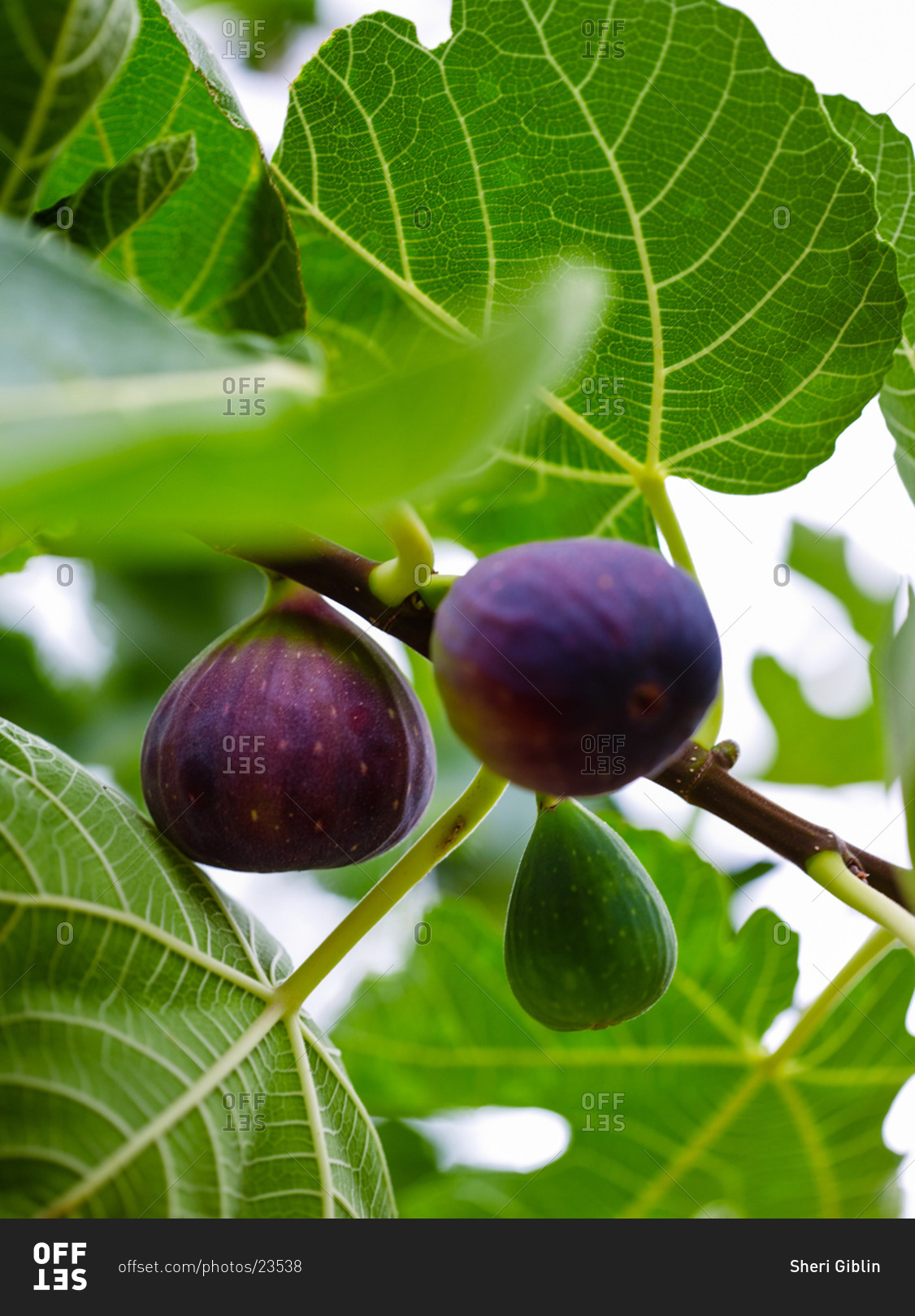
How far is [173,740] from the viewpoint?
721 millimetres

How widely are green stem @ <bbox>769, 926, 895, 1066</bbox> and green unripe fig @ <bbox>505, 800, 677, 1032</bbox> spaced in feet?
0.46

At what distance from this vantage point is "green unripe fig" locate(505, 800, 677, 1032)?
0.76 m

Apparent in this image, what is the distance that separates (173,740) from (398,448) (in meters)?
0.48

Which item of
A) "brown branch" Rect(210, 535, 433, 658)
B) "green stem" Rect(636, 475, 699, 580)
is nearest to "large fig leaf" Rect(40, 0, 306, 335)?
"brown branch" Rect(210, 535, 433, 658)

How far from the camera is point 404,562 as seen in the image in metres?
0.67

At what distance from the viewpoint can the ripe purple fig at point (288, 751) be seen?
27.3 inches

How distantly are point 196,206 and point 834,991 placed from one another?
0.86m

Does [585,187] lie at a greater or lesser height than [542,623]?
greater
